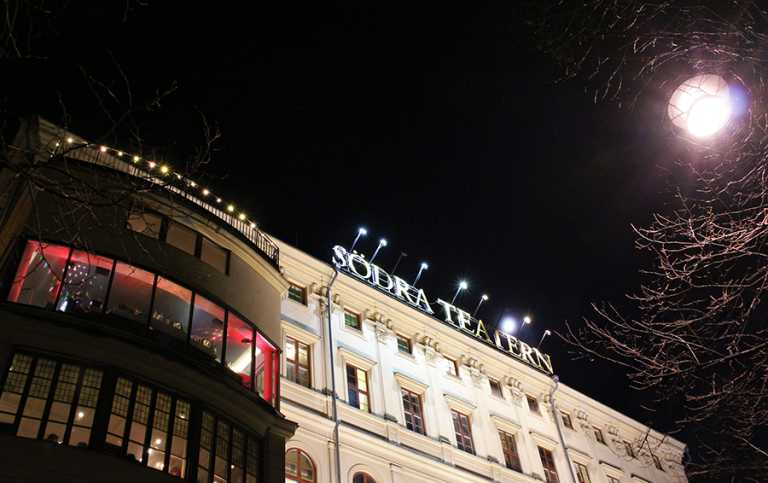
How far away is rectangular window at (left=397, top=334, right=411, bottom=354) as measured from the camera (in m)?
26.5

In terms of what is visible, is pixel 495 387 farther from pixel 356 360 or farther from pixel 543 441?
pixel 356 360

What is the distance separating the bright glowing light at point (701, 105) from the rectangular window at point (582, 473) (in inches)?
1000

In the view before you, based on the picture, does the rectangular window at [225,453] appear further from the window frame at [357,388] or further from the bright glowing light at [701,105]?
the bright glowing light at [701,105]

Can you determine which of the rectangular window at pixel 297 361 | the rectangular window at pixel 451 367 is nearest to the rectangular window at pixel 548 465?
the rectangular window at pixel 451 367

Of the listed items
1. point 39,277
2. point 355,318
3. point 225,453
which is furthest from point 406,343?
point 39,277

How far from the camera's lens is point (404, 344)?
2684cm

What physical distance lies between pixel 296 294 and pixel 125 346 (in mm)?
10825

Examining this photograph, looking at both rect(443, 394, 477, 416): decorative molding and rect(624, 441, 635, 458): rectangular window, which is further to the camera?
rect(624, 441, 635, 458): rectangular window

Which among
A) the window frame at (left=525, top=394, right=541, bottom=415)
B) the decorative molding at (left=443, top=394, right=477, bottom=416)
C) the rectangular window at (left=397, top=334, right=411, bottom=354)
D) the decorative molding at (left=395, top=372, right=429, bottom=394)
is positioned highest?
the rectangular window at (left=397, top=334, right=411, bottom=354)

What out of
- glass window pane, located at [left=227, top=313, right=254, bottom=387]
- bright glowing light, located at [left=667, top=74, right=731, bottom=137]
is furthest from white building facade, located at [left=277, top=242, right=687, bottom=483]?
bright glowing light, located at [left=667, top=74, right=731, bottom=137]

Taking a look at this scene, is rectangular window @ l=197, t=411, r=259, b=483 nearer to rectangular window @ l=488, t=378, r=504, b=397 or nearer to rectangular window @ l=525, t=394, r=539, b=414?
rectangular window @ l=488, t=378, r=504, b=397

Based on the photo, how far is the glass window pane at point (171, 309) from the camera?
15031 millimetres

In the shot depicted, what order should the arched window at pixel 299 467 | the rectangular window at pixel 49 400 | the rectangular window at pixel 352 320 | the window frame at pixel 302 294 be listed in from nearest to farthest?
1. the rectangular window at pixel 49 400
2. the arched window at pixel 299 467
3. the window frame at pixel 302 294
4. the rectangular window at pixel 352 320

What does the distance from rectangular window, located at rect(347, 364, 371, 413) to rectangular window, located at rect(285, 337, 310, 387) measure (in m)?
1.99
